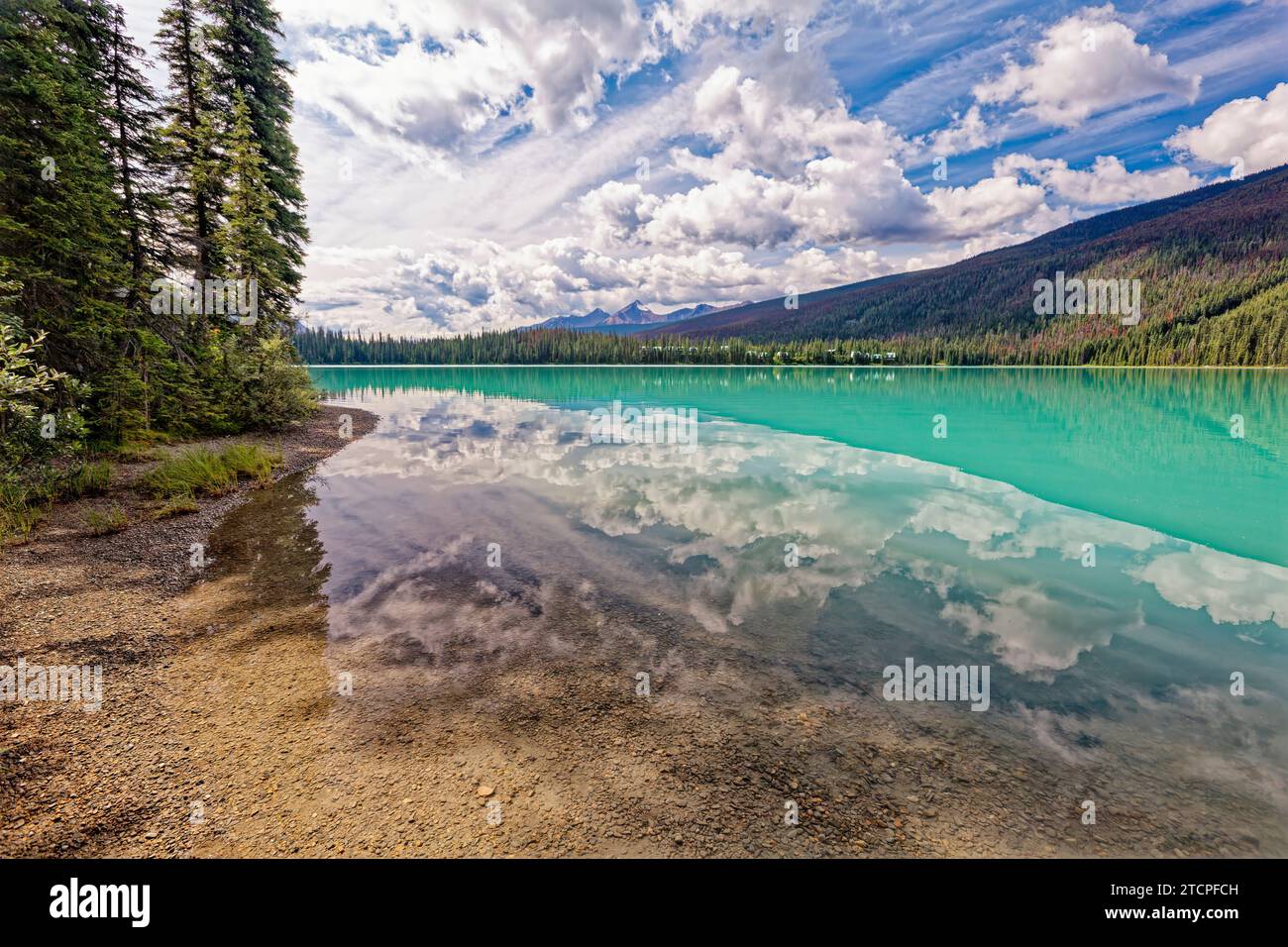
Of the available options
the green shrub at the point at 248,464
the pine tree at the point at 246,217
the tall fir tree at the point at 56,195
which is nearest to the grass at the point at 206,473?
the green shrub at the point at 248,464

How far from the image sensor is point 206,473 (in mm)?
15164

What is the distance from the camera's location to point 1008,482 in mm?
19719

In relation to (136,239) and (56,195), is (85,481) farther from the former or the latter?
(136,239)

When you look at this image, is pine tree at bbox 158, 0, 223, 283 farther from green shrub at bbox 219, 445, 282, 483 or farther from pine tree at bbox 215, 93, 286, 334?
green shrub at bbox 219, 445, 282, 483

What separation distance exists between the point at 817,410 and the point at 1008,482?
1047 inches

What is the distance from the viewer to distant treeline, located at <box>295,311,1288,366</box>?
140m

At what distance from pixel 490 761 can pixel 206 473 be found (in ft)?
49.5

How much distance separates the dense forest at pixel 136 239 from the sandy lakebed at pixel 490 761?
19.2 ft

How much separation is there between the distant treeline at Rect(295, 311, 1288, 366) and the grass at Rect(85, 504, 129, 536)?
158434mm

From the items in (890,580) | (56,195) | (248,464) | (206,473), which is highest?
(56,195)

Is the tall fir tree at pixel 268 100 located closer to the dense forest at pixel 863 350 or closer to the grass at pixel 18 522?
the grass at pixel 18 522

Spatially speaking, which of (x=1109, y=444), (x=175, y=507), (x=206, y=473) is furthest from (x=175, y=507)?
(x=1109, y=444)

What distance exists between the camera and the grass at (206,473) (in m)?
13.9
